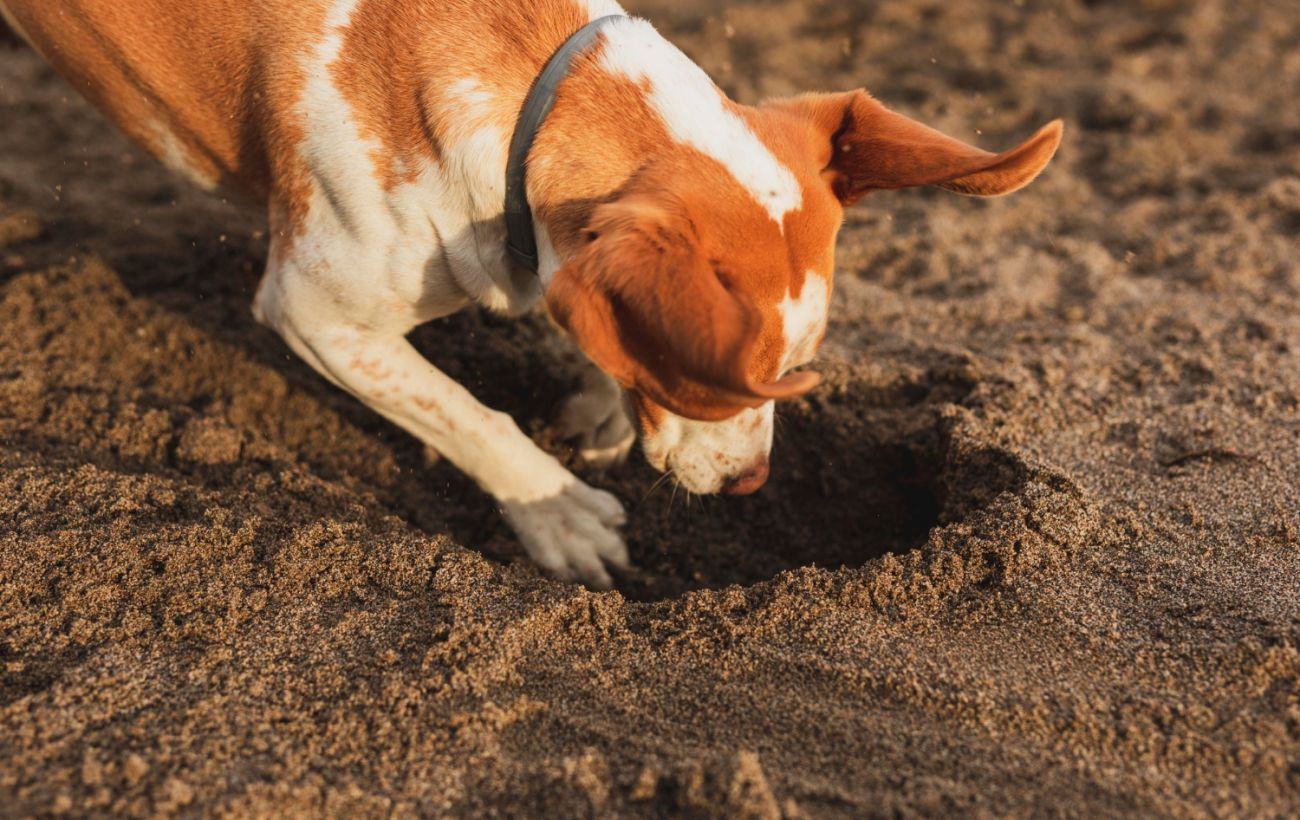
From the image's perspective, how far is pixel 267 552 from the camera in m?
2.82

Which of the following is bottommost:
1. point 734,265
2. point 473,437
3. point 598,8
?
point 473,437

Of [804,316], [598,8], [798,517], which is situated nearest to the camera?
[804,316]

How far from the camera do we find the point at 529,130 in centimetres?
265

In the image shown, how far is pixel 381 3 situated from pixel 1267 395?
2884 millimetres

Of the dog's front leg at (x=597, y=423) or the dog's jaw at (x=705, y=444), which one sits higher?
the dog's jaw at (x=705, y=444)

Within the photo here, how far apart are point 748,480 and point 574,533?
2.00 ft

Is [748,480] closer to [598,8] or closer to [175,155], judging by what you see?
[598,8]

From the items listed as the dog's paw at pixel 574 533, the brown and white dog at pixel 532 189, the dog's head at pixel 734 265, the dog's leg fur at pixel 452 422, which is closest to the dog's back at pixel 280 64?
the brown and white dog at pixel 532 189

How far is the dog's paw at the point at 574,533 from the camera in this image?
3.25 meters

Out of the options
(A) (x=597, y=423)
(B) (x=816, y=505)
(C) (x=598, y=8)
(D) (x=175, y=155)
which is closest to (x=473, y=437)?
(A) (x=597, y=423)

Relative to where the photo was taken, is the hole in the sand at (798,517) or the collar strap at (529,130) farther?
the hole in the sand at (798,517)

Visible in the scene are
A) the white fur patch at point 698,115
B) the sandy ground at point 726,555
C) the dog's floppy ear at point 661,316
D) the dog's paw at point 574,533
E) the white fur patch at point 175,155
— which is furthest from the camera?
the white fur patch at point 175,155

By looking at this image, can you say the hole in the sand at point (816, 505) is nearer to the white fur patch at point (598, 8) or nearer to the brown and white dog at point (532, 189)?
the brown and white dog at point (532, 189)

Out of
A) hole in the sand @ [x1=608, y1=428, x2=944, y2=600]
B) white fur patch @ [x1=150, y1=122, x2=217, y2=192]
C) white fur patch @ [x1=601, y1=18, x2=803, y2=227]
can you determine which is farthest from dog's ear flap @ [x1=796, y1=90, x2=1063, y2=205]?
white fur patch @ [x1=150, y1=122, x2=217, y2=192]
